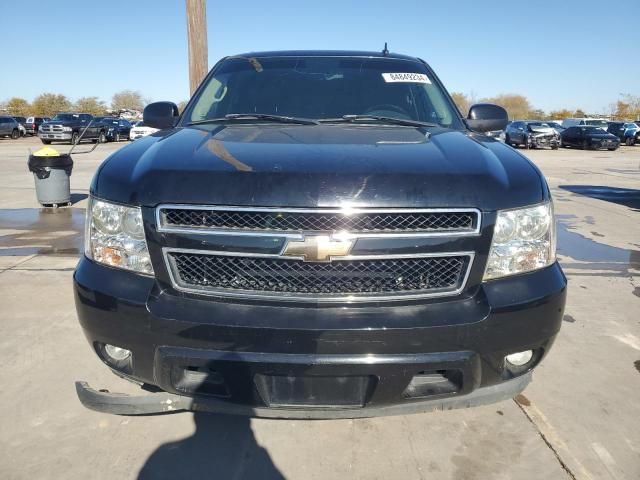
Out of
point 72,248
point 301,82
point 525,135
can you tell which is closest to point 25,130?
point 525,135

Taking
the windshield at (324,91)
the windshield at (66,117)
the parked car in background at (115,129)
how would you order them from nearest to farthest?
the windshield at (324,91)
the windshield at (66,117)
the parked car in background at (115,129)

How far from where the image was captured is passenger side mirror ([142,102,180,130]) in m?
3.53

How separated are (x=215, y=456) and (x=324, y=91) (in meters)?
2.34

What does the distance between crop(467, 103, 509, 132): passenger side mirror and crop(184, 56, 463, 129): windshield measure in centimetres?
27

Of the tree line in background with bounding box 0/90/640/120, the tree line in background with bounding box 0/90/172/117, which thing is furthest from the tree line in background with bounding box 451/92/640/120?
the tree line in background with bounding box 0/90/172/117

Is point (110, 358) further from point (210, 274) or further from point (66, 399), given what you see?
point (66, 399)

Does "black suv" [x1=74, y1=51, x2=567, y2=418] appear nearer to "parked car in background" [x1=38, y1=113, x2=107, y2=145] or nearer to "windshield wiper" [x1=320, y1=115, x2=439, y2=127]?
"windshield wiper" [x1=320, y1=115, x2=439, y2=127]

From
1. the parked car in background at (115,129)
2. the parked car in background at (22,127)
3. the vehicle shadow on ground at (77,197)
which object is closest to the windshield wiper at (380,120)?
the vehicle shadow on ground at (77,197)

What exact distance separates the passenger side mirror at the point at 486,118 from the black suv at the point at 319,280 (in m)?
1.43

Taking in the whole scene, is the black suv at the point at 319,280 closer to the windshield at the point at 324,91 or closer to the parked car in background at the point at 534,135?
the windshield at the point at 324,91

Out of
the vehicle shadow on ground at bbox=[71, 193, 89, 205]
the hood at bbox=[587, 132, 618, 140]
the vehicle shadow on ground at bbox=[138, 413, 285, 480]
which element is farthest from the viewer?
the hood at bbox=[587, 132, 618, 140]

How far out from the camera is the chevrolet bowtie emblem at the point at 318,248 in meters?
1.94

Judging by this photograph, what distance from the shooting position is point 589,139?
3098 cm

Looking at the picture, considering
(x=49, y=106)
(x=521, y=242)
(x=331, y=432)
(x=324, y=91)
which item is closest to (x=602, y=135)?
(x=324, y=91)
